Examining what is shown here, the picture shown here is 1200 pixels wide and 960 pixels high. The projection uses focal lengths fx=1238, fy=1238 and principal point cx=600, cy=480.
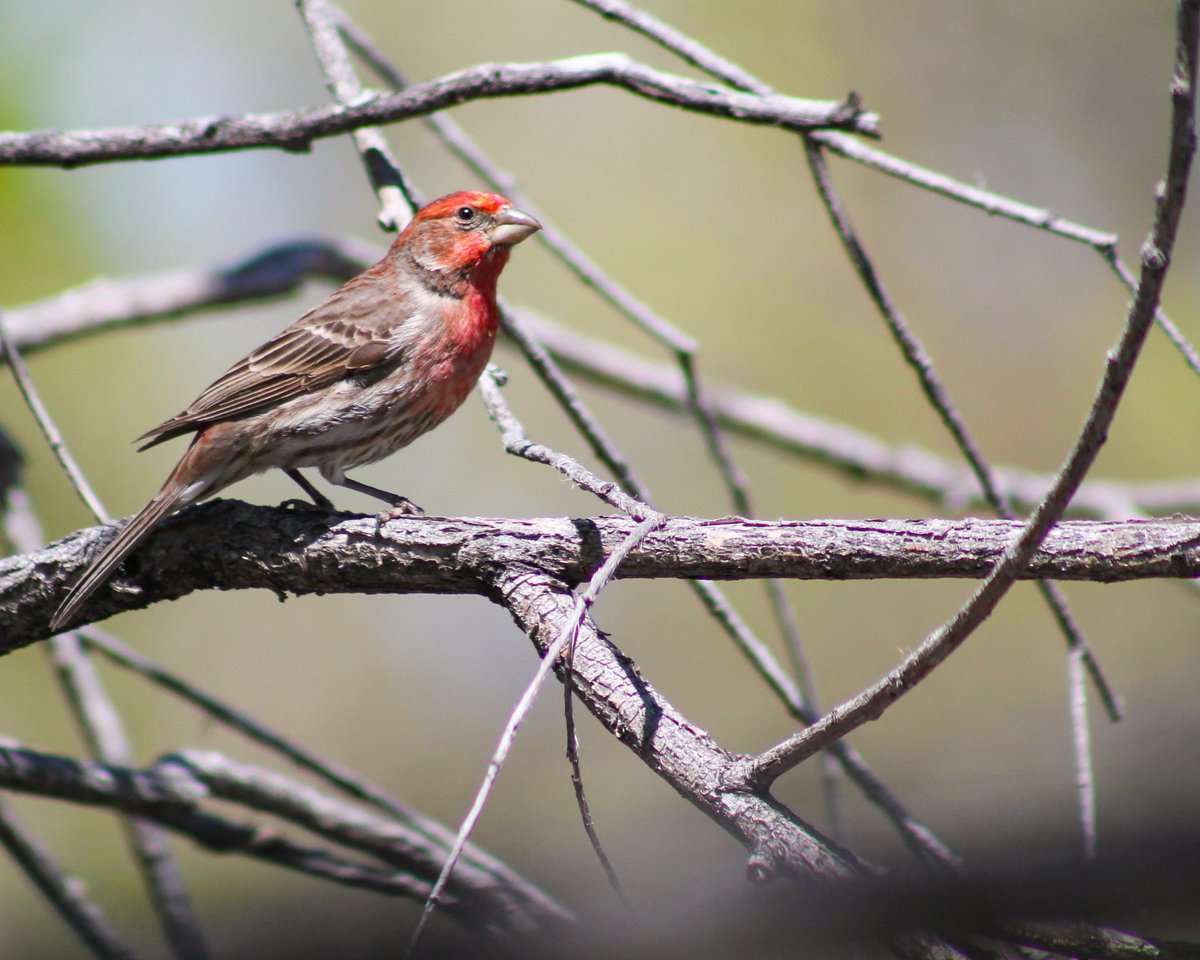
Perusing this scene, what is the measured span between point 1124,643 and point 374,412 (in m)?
6.20

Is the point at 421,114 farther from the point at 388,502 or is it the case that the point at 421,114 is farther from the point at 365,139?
the point at 388,502

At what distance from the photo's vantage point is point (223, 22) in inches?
435

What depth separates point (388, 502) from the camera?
477cm

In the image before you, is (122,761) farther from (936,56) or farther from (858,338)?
(936,56)

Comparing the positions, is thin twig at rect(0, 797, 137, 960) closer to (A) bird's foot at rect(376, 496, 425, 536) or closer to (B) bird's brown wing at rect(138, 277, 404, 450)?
(B) bird's brown wing at rect(138, 277, 404, 450)

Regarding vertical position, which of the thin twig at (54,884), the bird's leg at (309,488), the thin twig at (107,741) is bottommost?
the thin twig at (54,884)

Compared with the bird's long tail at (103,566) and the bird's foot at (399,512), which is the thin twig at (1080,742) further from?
the bird's long tail at (103,566)

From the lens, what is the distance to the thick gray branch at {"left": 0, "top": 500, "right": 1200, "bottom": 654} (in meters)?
2.90

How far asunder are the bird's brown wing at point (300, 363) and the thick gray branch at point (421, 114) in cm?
121

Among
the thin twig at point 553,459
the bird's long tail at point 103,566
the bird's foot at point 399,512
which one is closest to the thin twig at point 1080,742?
the thin twig at point 553,459

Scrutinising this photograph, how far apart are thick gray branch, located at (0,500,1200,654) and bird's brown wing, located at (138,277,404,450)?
1303mm

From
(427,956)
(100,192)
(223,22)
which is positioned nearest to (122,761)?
(427,956)

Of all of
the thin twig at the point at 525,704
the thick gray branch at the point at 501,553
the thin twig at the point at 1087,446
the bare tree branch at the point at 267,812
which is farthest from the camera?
the bare tree branch at the point at 267,812

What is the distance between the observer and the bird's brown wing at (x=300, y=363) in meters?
5.11
